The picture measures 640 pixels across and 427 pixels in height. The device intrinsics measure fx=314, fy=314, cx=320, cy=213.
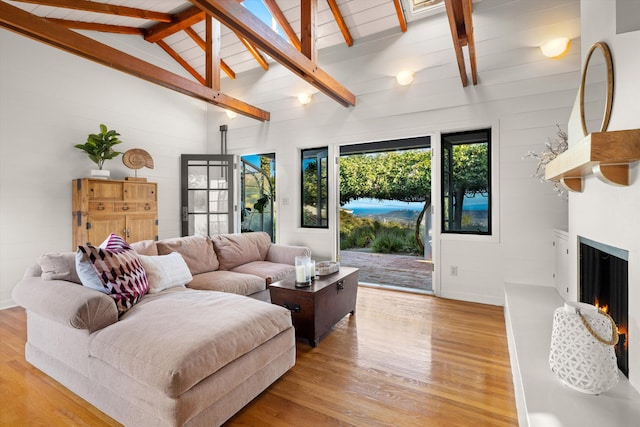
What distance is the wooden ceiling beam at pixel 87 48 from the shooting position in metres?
2.38

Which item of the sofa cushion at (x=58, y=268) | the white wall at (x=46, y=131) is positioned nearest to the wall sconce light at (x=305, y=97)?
the white wall at (x=46, y=131)

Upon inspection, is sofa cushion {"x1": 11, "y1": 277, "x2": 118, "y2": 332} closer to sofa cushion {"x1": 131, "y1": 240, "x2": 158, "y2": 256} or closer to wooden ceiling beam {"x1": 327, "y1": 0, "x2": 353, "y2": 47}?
sofa cushion {"x1": 131, "y1": 240, "x2": 158, "y2": 256}

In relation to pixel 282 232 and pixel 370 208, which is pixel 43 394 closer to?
pixel 282 232

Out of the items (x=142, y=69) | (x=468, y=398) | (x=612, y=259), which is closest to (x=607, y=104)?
(x=612, y=259)

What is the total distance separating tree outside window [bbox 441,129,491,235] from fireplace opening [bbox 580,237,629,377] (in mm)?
1655

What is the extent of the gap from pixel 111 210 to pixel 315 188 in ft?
9.21

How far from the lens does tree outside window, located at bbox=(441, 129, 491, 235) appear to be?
372cm

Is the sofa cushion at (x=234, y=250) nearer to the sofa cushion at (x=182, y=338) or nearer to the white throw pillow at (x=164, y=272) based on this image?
the white throw pillow at (x=164, y=272)

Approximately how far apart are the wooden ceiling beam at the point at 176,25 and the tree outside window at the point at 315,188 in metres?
2.36

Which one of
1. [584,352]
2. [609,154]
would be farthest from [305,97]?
[584,352]

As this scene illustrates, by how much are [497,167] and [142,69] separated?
13.0ft

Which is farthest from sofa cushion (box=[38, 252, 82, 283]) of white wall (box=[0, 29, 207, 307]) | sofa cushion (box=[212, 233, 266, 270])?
white wall (box=[0, 29, 207, 307])

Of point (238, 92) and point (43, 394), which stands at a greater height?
point (238, 92)

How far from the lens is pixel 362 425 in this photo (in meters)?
1.62
